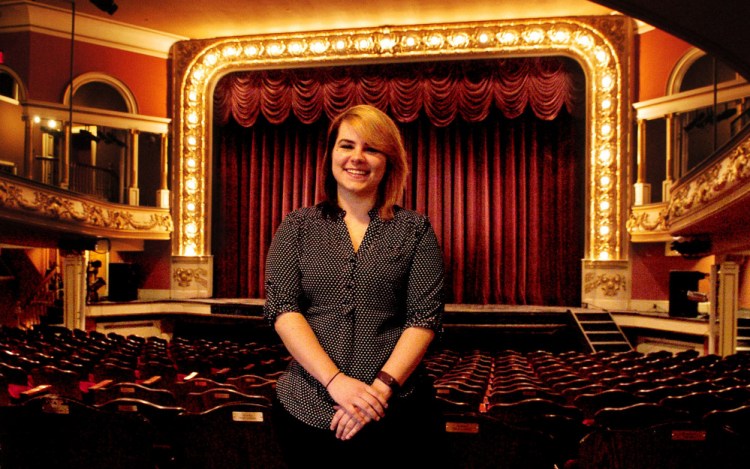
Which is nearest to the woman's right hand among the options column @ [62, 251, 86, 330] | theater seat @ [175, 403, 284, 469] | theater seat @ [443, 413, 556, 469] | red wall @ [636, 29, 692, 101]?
theater seat @ [443, 413, 556, 469]

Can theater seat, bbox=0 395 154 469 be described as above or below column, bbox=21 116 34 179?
below

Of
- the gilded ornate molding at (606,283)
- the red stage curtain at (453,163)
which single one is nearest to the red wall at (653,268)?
the gilded ornate molding at (606,283)

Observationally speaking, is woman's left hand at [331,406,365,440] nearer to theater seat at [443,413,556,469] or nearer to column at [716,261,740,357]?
theater seat at [443,413,556,469]

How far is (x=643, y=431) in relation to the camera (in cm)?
310

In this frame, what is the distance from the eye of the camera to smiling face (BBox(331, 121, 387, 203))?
1.70 m

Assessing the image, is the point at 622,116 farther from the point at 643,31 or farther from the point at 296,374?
the point at 296,374

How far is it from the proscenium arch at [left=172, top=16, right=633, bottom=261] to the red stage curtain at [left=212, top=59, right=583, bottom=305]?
346mm

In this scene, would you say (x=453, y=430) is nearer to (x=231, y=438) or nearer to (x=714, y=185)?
(x=231, y=438)

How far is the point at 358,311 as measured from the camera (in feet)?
5.27

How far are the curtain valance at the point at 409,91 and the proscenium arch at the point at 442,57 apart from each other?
0.26 m

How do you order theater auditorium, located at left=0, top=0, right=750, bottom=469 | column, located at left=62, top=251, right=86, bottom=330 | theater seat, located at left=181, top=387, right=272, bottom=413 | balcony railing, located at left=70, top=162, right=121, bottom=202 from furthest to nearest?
balcony railing, located at left=70, top=162, right=121, bottom=202
column, located at left=62, top=251, right=86, bottom=330
theater auditorium, located at left=0, top=0, right=750, bottom=469
theater seat, located at left=181, top=387, right=272, bottom=413

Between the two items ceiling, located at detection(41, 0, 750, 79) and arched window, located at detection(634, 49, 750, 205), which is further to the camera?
ceiling, located at detection(41, 0, 750, 79)

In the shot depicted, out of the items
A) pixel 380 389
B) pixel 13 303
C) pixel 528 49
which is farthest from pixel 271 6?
pixel 380 389

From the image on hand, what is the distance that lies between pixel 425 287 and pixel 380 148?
0.36 meters
